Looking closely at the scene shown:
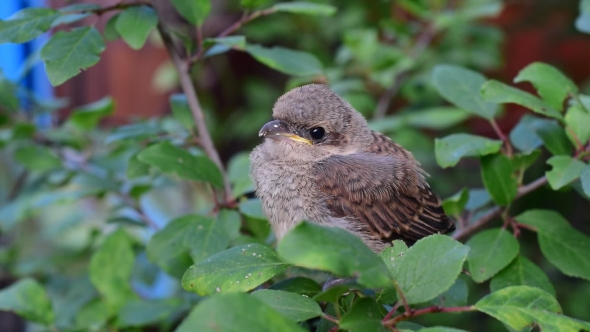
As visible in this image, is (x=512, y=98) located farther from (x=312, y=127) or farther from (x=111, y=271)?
(x=111, y=271)

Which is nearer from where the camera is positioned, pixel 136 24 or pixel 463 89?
pixel 136 24

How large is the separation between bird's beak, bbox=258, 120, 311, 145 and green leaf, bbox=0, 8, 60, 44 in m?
0.67

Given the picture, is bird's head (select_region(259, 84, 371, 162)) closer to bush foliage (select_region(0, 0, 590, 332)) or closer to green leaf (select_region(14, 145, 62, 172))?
bush foliage (select_region(0, 0, 590, 332))

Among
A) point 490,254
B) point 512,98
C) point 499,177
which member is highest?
point 512,98

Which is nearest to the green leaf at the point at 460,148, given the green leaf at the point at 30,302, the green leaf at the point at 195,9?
the green leaf at the point at 195,9

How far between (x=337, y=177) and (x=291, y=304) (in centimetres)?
71

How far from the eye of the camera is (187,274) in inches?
48.3

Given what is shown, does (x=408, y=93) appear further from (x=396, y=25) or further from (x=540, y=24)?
(x=540, y=24)

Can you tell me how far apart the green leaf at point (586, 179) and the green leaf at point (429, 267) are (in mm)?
429

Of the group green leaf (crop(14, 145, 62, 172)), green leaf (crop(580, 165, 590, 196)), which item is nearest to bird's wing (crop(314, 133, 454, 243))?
green leaf (crop(580, 165, 590, 196))

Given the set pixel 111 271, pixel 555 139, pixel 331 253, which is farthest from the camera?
pixel 111 271

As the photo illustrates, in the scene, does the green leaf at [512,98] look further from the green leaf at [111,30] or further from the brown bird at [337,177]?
the green leaf at [111,30]

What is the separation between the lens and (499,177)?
1.70m

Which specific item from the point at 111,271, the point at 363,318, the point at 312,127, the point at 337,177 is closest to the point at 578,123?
the point at 337,177
